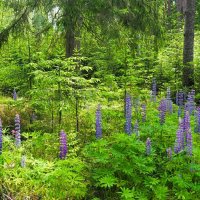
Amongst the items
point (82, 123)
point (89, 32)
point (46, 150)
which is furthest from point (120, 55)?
point (46, 150)

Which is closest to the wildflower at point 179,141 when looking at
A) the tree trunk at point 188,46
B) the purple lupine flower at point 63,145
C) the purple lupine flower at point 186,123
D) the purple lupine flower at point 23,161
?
the purple lupine flower at point 186,123

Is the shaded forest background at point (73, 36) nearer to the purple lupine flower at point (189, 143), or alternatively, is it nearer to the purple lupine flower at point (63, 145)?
the purple lupine flower at point (63, 145)

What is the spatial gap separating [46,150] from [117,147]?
51.1 inches

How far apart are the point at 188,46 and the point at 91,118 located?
5.69 meters

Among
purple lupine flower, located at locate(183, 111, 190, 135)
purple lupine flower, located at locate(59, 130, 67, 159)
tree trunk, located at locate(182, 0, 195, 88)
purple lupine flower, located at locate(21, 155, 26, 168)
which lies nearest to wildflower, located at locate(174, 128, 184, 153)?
purple lupine flower, located at locate(183, 111, 190, 135)

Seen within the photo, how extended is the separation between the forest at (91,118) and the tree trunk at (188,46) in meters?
0.03

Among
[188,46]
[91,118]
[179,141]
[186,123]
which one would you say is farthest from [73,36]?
[188,46]

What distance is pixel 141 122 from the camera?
6.45 metres

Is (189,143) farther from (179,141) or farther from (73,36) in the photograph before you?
(73,36)

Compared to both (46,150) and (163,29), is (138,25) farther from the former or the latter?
(46,150)

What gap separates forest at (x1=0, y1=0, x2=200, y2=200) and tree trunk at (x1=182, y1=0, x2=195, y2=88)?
0.10 feet

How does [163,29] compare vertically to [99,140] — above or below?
above

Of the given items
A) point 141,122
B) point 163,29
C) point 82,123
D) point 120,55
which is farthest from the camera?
point 163,29

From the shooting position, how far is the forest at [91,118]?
4.68 m
